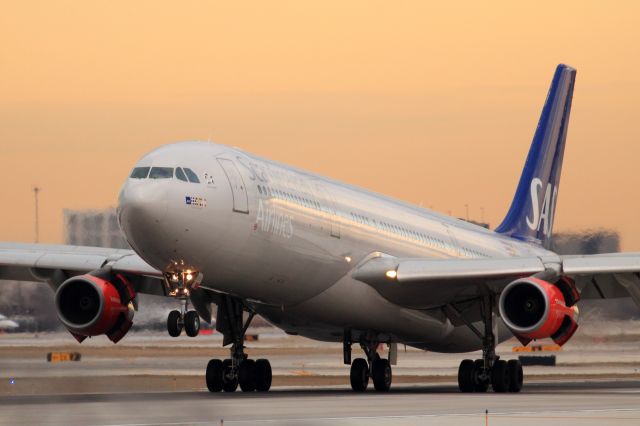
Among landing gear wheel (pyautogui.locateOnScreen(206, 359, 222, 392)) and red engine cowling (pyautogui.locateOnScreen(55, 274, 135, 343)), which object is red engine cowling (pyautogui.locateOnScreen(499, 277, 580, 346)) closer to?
landing gear wheel (pyautogui.locateOnScreen(206, 359, 222, 392))

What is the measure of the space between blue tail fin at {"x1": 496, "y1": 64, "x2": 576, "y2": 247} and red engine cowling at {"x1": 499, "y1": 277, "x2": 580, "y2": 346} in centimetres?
1300

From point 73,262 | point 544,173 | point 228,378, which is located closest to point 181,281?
point 228,378

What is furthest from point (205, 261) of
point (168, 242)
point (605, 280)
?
point (605, 280)

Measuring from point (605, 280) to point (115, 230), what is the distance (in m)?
20.8

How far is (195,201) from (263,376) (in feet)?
26.4

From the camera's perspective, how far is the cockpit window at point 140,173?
28.0 meters

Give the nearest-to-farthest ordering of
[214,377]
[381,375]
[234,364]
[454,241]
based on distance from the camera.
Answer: [214,377], [234,364], [381,375], [454,241]

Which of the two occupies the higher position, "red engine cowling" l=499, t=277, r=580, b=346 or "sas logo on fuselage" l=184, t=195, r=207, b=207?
"sas logo on fuselage" l=184, t=195, r=207, b=207

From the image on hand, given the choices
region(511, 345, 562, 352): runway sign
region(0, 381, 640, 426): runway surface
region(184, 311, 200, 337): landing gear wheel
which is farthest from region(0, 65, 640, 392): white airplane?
region(511, 345, 562, 352): runway sign

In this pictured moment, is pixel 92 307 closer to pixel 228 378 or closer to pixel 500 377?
pixel 228 378

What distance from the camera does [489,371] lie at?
35.1m

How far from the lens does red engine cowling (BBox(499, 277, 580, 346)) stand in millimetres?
31562

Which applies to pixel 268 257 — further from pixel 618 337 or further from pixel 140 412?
pixel 618 337

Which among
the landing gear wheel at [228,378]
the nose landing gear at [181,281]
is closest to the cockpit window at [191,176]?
the nose landing gear at [181,281]
